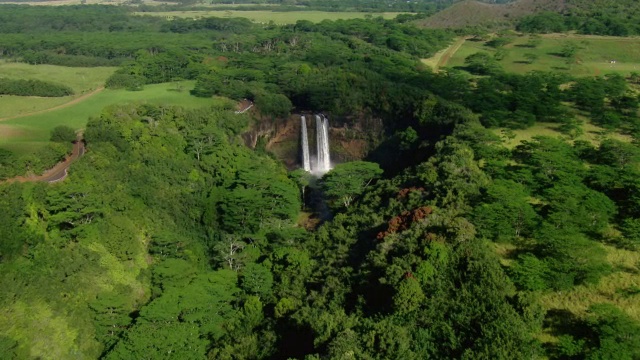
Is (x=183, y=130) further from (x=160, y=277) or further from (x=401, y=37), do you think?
(x=401, y=37)

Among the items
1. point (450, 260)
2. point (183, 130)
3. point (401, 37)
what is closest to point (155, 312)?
point (450, 260)

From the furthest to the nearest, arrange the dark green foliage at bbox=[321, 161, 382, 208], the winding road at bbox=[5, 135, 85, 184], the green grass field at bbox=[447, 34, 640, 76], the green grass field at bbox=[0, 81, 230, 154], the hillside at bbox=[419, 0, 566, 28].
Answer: the hillside at bbox=[419, 0, 566, 28], the green grass field at bbox=[447, 34, 640, 76], the green grass field at bbox=[0, 81, 230, 154], the dark green foliage at bbox=[321, 161, 382, 208], the winding road at bbox=[5, 135, 85, 184]

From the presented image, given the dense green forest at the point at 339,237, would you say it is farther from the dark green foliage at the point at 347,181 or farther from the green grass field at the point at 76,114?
the green grass field at the point at 76,114

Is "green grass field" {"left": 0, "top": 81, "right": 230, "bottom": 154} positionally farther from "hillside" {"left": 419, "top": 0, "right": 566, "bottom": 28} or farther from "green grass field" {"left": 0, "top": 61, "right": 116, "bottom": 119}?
"hillside" {"left": 419, "top": 0, "right": 566, "bottom": 28}

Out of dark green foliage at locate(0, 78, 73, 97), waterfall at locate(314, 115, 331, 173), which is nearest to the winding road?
waterfall at locate(314, 115, 331, 173)

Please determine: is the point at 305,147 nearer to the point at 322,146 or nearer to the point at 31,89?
the point at 322,146

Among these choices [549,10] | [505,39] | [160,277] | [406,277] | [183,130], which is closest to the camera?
[406,277]

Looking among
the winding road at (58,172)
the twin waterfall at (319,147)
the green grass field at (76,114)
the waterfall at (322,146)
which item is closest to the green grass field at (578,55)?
the waterfall at (322,146)
